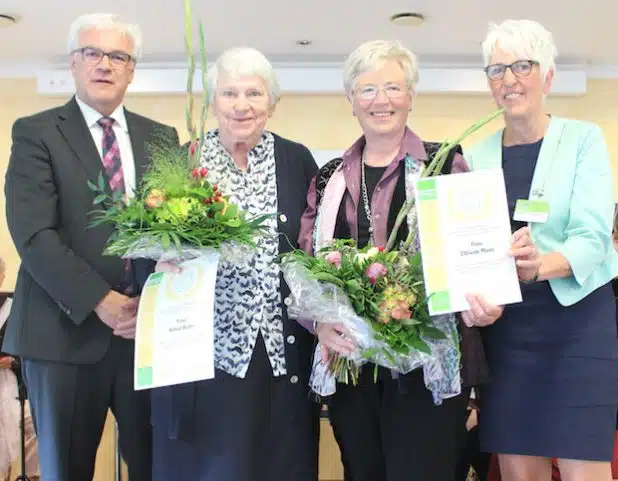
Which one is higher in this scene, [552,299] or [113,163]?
[113,163]

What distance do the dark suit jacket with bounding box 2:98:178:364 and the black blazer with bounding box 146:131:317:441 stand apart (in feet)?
1.10

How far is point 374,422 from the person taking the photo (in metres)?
1.89

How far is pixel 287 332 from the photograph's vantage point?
1.99m

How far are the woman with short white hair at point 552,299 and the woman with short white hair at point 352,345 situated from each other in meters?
0.20

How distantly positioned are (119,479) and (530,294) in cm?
233

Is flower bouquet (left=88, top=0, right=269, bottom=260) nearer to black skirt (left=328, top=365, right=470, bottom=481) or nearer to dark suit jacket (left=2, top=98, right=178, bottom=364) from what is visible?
dark suit jacket (left=2, top=98, right=178, bottom=364)

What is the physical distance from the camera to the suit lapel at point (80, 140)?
2.12m

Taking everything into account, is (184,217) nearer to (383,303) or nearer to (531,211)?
(383,303)

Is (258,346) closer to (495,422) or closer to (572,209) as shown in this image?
(495,422)

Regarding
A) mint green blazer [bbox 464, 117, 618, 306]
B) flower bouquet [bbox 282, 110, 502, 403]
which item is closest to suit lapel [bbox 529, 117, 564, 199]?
mint green blazer [bbox 464, 117, 618, 306]

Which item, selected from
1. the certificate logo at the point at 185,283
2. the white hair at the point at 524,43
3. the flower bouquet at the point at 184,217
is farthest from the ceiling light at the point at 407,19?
the certificate logo at the point at 185,283

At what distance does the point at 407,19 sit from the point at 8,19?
3.00 metres

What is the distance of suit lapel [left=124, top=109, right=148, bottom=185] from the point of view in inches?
86.4

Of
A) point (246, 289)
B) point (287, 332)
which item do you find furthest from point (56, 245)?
point (287, 332)
